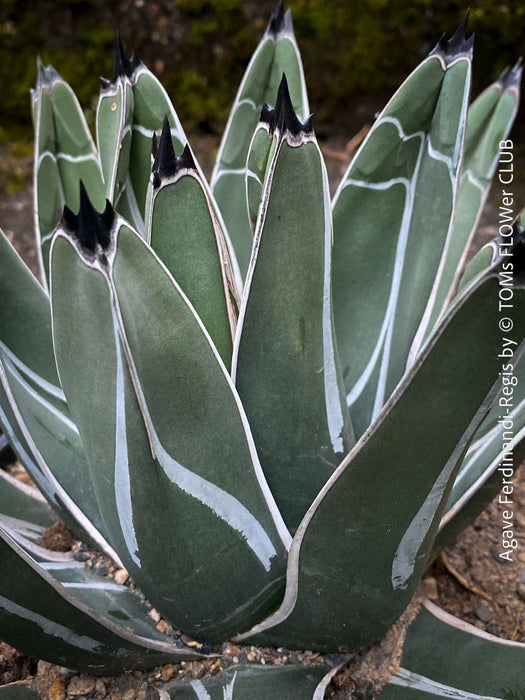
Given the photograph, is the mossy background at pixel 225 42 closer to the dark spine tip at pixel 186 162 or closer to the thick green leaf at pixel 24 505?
the thick green leaf at pixel 24 505

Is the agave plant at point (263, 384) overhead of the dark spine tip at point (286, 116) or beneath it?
beneath

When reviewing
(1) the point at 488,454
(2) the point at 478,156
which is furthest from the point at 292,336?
(2) the point at 478,156

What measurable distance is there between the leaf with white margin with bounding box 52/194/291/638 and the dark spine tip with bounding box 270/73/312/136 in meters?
0.17

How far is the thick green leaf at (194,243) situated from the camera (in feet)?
2.17

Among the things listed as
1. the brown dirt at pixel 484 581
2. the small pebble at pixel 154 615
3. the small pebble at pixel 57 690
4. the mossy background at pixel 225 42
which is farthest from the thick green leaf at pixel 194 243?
the mossy background at pixel 225 42

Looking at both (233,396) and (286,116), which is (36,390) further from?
(286,116)

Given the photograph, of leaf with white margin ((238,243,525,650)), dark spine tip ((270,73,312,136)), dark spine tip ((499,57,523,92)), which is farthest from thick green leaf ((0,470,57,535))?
dark spine tip ((499,57,523,92))

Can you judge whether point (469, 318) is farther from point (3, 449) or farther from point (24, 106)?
point (24, 106)

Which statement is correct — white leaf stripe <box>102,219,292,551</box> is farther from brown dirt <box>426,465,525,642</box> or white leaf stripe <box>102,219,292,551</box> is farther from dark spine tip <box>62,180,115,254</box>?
brown dirt <box>426,465,525,642</box>

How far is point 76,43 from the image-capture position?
86.0 inches

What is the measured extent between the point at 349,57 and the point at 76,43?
2.95 feet

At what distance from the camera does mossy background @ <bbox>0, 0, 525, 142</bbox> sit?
2.07 m

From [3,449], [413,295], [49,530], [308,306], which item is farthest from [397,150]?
[3,449]

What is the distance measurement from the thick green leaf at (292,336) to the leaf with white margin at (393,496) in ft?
0.33
